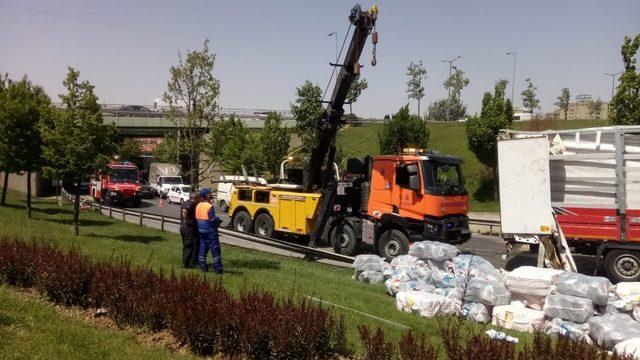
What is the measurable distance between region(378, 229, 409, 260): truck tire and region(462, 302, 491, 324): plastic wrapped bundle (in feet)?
19.7

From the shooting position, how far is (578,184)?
13.4 metres

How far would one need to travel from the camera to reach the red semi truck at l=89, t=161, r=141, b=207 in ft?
107

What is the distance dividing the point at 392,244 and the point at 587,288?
7165mm

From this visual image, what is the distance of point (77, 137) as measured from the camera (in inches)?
588

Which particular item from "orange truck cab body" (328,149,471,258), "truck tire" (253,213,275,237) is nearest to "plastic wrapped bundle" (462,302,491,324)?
"orange truck cab body" (328,149,471,258)

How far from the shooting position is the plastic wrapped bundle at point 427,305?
8766 millimetres

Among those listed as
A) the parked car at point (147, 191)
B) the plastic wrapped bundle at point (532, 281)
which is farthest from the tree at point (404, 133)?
the plastic wrapped bundle at point (532, 281)

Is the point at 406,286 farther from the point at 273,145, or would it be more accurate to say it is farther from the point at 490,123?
the point at 273,145

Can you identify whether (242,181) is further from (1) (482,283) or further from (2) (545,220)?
(1) (482,283)

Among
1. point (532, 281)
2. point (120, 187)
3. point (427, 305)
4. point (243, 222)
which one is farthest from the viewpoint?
point (120, 187)

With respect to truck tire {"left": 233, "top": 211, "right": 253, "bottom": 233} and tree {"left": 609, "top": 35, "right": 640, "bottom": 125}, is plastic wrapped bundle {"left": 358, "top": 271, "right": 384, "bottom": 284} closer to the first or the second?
truck tire {"left": 233, "top": 211, "right": 253, "bottom": 233}

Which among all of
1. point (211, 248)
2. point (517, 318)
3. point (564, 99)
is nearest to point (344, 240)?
point (211, 248)

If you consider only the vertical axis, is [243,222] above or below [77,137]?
below

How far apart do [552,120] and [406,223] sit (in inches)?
1551
